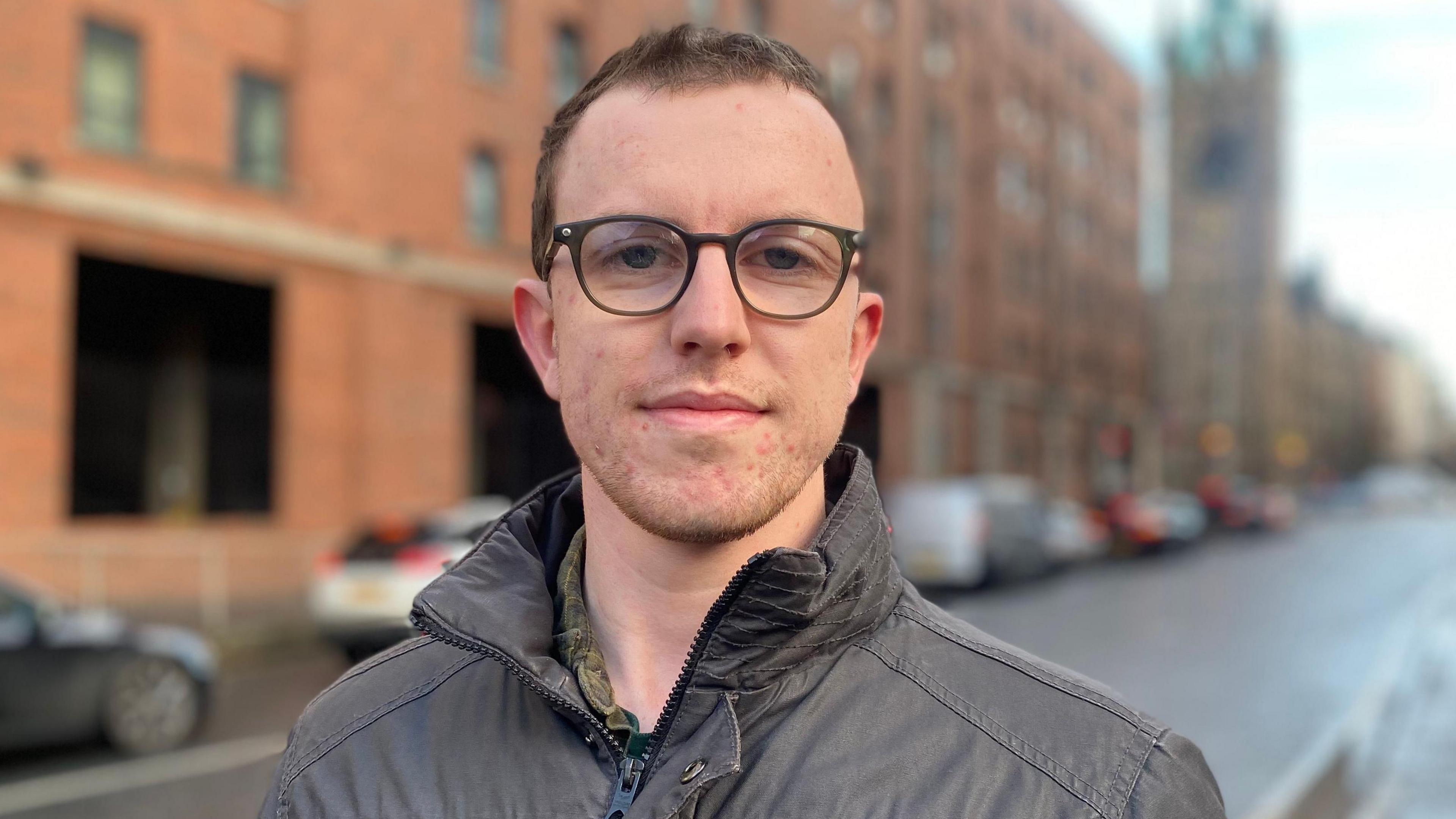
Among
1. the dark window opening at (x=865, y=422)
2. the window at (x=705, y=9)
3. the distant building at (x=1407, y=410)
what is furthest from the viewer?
the distant building at (x=1407, y=410)

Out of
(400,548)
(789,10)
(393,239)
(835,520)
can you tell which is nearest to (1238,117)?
(789,10)

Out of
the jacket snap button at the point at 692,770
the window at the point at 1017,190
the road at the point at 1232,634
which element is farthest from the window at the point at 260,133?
the window at the point at 1017,190

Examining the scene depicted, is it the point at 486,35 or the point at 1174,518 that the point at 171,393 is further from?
the point at 1174,518

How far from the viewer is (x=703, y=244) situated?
1.59m

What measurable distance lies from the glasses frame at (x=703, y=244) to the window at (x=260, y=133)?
1783 cm

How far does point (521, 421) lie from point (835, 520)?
22780mm

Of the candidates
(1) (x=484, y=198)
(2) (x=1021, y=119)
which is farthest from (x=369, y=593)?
(2) (x=1021, y=119)

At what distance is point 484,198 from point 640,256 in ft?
68.2

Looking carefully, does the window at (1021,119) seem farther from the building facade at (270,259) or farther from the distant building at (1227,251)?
the distant building at (1227,251)

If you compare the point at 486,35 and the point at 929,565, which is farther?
the point at 486,35

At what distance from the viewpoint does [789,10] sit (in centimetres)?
2205

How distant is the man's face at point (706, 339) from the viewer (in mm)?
1570

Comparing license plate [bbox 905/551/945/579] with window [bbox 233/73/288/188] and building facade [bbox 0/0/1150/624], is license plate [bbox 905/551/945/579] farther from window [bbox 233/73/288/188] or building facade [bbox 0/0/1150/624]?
window [bbox 233/73/288/188]

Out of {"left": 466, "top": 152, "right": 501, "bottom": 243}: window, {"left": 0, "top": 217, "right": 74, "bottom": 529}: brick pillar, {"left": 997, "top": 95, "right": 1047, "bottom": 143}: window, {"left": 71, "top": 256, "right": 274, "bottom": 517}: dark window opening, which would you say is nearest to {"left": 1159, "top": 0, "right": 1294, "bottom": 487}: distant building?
{"left": 997, "top": 95, "right": 1047, "bottom": 143}: window
